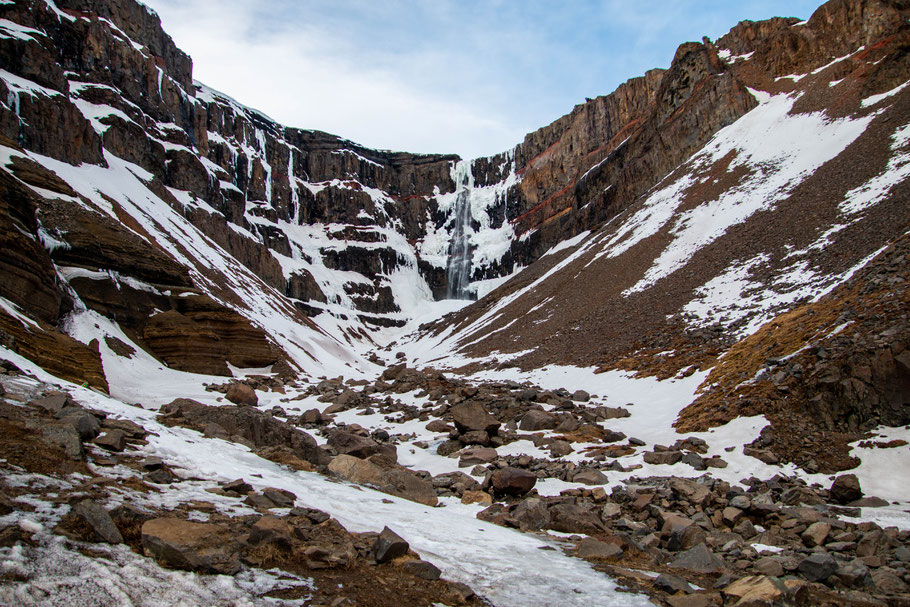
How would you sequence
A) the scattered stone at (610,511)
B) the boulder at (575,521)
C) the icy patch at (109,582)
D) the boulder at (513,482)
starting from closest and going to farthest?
the icy patch at (109,582) → the boulder at (575,521) → the scattered stone at (610,511) → the boulder at (513,482)

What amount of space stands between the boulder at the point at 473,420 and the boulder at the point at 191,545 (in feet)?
39.3

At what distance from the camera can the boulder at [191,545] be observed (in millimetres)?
4227

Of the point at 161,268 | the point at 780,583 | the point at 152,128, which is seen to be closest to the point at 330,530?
the point at 780,583

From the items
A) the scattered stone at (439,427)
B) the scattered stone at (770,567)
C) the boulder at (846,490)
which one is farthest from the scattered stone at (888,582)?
the scattered stone at (439,427)

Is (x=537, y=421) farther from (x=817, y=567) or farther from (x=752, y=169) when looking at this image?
(x=752, y=169)

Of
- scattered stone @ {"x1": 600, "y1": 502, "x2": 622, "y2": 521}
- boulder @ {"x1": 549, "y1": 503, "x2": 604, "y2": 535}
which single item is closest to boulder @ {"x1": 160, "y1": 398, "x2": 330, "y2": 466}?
boulder @ {"x1": 549, "y1": 503, "x2": 604, "y2": 535}

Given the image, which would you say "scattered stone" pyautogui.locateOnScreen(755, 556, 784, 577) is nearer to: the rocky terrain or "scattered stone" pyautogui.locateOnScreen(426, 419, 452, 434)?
the rocky terrain

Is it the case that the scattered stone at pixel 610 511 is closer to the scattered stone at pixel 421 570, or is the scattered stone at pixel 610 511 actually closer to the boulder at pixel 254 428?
the scattered stone at pixel 421 570

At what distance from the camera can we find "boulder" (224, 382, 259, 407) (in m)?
21.4

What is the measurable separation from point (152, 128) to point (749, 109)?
289 ft

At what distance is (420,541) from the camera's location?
22.8 ft

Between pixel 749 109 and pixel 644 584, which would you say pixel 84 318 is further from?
pixel 749 109

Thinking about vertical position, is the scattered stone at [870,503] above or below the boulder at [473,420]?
below

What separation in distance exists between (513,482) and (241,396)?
48.6ft
